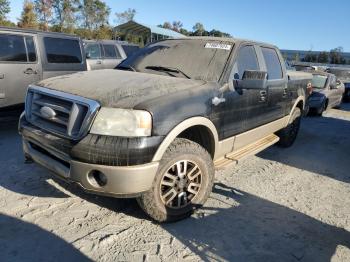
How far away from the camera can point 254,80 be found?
14.1 feet

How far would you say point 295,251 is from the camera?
11.3 ft

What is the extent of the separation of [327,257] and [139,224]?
1.79 metres

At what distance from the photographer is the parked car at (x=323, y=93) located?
439 inches

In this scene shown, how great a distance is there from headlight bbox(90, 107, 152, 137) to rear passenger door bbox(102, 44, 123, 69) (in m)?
9.51

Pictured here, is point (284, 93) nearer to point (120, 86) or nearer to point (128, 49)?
point (120, 86)

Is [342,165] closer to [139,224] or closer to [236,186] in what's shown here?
[236,186]

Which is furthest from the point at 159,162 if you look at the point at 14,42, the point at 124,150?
the point at 14,42

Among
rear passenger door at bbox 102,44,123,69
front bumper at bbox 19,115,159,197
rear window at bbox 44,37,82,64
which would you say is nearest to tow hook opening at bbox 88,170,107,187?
front bumper at bbox 19,115,159,197

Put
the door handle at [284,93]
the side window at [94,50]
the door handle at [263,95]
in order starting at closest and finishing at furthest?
the door handle at [263,95], the door handle at [284,93], the side window at [94,50]

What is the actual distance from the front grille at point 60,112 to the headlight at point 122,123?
0.08 metres

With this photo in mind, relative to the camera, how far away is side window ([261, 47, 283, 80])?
18.2ft

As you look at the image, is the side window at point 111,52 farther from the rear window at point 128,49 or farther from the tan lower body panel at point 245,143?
the tan lower body panel at point 245,143

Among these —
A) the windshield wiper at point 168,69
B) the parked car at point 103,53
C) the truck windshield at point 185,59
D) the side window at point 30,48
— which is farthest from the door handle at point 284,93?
the parked car at point 103,53

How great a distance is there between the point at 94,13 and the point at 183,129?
135 ft
